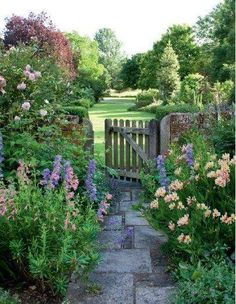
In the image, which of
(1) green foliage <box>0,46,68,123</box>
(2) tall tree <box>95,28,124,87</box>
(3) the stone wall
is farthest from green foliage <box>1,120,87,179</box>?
(2) tall tree <box>95,28,124,87</box>

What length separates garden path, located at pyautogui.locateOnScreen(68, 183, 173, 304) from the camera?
109 inches

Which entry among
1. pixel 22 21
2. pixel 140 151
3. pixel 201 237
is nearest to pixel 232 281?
pixel 201 237

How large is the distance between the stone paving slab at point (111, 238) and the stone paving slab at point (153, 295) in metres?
0.90

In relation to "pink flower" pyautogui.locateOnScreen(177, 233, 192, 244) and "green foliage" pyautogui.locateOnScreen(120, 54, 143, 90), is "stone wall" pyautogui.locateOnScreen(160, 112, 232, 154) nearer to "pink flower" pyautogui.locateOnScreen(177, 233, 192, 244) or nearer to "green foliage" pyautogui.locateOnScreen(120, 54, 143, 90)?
"pink flower" pyautogui.locateOnScreen(177, 233, 192, 244)

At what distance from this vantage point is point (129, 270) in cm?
321

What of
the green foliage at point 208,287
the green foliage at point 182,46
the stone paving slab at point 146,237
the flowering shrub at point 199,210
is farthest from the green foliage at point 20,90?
the green foliage at point 182,46

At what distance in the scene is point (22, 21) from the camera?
2105 centimetres

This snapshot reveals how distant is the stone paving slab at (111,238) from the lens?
3781mm

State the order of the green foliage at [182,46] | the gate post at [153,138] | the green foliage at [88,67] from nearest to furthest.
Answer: the gate post at [153,138] < the green foliage at [88,67] < the green foliage at [182,46]

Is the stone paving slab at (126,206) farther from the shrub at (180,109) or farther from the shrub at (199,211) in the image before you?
the shrub at (180,109)

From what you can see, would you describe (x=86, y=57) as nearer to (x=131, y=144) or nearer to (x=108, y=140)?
(x=108, y=140)

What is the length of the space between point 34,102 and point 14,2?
199 cm

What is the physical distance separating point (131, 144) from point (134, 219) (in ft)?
8.33

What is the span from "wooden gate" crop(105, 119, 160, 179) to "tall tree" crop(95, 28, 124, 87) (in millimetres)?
47359
